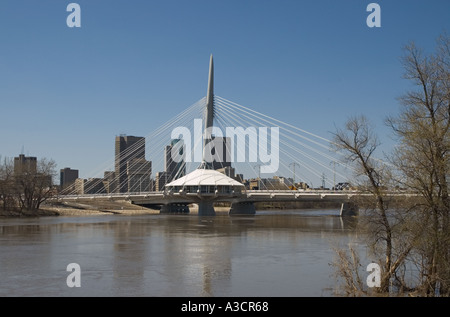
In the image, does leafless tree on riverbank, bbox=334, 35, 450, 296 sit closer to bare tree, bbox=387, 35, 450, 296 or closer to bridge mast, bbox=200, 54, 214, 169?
Result: bare tree, bbox=387, 35, 450, 296

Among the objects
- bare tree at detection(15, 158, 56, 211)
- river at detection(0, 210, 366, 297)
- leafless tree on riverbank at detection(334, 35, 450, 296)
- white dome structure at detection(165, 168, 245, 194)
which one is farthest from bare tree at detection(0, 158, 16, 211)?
leafless tree on riverbank at detection(334, 35, 450, 296)

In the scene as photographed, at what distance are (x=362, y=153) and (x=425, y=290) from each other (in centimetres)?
464

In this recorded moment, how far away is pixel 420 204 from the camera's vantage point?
575 inches

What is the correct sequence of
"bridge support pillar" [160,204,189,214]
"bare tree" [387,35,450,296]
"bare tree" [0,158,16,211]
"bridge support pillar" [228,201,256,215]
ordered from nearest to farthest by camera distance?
1. "bare tree" [387,35,450,296]
2. "bare tree" [0,158,16,211]
3. "bridge support pillar" [228,201,256,215]
4. "bridge support pillar" [160,204,189,214]

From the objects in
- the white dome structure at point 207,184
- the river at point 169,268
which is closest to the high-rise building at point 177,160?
the white dome structure at point 207,184

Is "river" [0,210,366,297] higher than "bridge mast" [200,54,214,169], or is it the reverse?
"bridge mast" [200,54,214,169]

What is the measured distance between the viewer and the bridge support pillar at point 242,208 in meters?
102

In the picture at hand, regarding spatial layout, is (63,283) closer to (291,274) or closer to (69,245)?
(291,274)

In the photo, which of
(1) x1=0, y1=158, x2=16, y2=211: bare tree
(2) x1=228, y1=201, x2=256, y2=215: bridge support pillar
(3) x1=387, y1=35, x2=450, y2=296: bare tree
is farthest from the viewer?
(2) x1=228, y1=201, x2=256, y2=215: bridge support pillar

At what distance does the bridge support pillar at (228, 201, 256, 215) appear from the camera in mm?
101750

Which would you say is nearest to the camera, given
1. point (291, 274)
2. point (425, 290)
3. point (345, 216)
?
point (425, 290)

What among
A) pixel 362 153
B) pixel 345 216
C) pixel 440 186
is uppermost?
pixel 362 153

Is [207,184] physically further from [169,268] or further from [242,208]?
[169,268]
